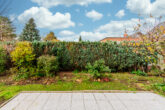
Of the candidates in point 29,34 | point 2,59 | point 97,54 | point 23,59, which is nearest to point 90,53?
point 97,54

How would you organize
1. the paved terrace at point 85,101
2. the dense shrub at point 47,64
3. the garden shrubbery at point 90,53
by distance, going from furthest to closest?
the garden shrubbery at point 90,53 < the dense shrub at point 47,64 < the paved terrace at point 85,101

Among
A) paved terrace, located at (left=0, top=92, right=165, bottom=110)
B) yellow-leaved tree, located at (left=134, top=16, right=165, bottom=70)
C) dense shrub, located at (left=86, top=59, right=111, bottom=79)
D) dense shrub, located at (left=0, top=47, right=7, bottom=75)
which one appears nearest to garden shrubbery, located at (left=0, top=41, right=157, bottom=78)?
dense shrub, located at (left=0, top=47, right=7, bottom=75)

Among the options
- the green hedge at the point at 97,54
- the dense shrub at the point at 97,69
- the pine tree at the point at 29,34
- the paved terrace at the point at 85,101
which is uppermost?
the pine tree at the point at 29,34

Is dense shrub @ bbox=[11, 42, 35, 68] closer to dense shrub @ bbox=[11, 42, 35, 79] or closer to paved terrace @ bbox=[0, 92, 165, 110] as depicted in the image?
dense shrub @ bbox=[11, 42, 35, 79]

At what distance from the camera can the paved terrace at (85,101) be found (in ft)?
7.20

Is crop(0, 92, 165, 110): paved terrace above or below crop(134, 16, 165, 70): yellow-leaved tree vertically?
below

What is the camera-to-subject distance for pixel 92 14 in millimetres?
7527

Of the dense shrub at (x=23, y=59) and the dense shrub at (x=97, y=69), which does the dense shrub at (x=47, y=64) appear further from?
the dense shrub at (x=97, y=69)

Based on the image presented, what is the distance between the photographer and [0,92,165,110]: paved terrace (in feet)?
7.20

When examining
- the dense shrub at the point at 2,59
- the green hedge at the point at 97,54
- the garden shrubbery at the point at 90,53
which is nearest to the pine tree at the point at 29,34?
the dense shrub at the point at 2,59

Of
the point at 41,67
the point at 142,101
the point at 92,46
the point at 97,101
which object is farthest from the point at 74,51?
the point at 142,101

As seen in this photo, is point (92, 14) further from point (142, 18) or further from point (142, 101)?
point (142, 101)

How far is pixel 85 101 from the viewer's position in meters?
2.46

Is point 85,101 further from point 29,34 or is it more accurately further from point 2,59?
point 29,34
